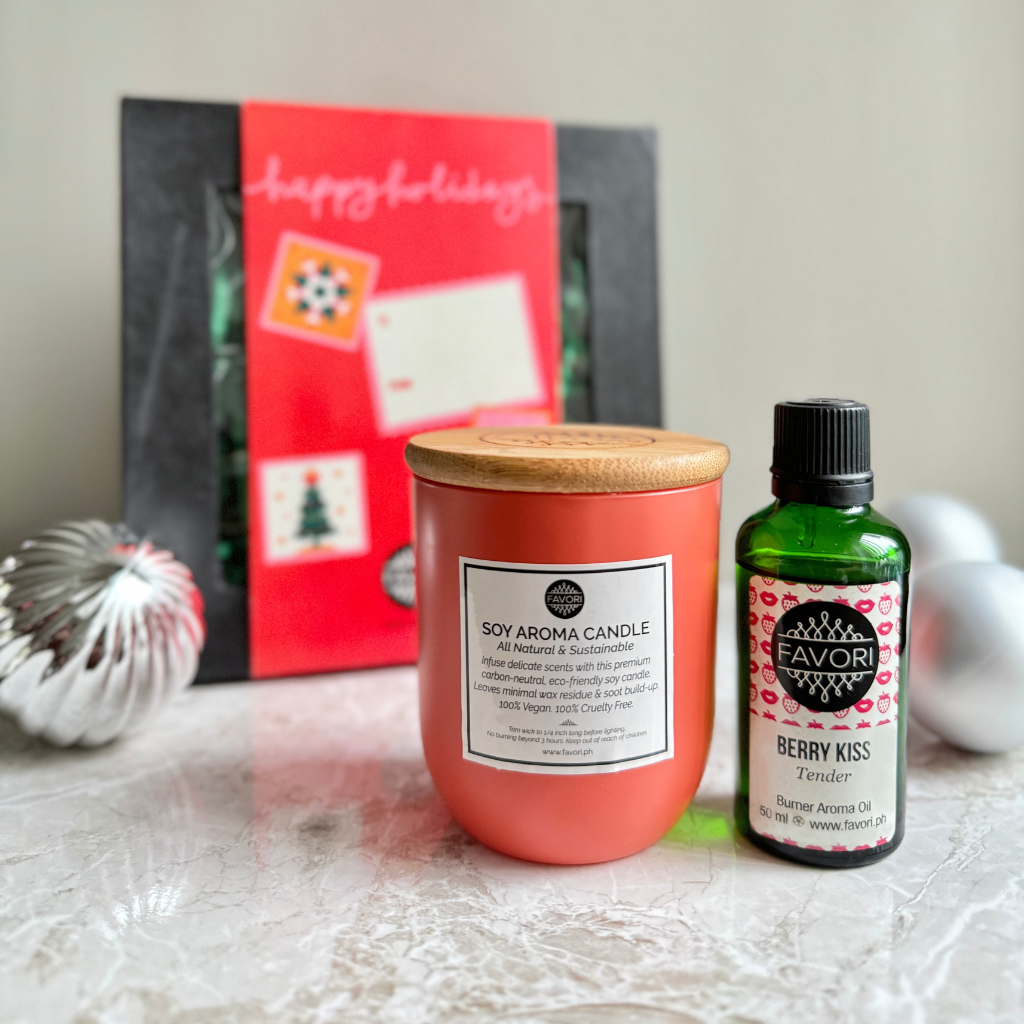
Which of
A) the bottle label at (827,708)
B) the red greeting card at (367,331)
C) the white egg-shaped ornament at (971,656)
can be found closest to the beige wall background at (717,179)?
the red greeting card at (367,331)

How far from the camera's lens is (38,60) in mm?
683

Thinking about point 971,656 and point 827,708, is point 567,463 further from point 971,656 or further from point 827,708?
point 971,656

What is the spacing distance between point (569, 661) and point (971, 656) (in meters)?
0.25

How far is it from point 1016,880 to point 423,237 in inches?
20.8

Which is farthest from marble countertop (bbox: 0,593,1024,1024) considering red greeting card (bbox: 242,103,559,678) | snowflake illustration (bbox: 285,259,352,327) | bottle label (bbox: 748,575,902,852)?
snowflake illustration (bbox: 285,259,352,327)

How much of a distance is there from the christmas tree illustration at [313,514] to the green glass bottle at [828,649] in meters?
0.34

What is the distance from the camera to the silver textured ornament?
1.70 ft

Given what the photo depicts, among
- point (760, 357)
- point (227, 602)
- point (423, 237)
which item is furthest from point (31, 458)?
point (760, 357)

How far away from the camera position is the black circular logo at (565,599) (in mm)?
389

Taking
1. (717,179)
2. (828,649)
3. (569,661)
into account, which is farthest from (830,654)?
(717,179)

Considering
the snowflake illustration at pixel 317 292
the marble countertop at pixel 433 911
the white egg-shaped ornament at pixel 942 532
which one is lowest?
the marble countertop at pixel 433 911

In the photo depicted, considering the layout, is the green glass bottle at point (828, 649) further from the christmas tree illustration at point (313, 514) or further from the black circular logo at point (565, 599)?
the christmas tree illustration at point (313, 514)

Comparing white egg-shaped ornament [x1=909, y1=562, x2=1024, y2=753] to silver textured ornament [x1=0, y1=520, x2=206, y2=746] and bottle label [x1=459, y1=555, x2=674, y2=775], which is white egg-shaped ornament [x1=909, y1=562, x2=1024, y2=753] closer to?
bottle label [x1=459, y1=555, x2=674, y2=775]

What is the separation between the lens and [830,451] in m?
0.41
